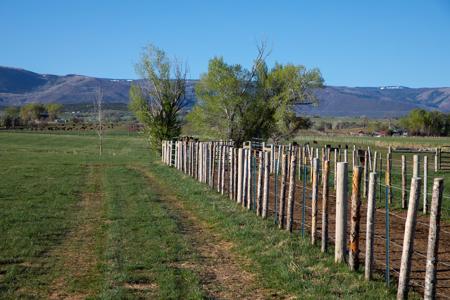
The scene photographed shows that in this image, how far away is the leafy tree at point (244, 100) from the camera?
45000 millimetres

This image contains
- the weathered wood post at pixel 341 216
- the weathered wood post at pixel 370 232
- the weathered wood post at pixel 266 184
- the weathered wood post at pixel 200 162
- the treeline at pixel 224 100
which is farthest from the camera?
the treeline at pixel 224 100

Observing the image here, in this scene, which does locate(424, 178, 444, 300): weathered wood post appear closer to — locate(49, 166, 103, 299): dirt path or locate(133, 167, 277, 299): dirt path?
locate(133, 167, 277, 299): dirt path

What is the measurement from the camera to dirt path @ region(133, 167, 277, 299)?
8.02 metres

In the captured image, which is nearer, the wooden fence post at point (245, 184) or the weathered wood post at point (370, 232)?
the weathered wood post at point (370, 232)

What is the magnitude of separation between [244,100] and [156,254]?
35723mm

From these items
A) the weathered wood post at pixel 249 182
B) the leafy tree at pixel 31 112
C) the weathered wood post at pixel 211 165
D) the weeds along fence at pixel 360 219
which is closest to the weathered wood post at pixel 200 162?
the weeds along fence at pixel 360 219

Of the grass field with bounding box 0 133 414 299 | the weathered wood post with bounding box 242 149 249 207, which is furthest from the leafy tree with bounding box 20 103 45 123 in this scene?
the weathered wood post with bounding box 242 149 249 207

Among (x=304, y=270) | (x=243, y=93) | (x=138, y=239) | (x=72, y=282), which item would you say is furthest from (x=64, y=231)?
(x=243, y=93)

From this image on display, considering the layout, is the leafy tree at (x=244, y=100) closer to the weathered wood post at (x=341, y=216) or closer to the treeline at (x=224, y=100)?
the treeline at (x=224, y=100)

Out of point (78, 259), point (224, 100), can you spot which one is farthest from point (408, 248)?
point (224, 100)

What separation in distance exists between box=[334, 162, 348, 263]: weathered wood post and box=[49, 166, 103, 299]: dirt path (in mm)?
3811

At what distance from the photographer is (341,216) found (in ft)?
31.1

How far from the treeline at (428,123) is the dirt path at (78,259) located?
119 m

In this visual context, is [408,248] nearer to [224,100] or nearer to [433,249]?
[433,249]
